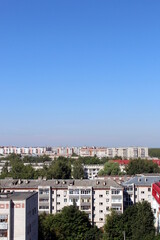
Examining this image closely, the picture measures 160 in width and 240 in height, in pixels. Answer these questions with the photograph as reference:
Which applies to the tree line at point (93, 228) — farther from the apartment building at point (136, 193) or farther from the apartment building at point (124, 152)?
the apartment building at point (124, 152)

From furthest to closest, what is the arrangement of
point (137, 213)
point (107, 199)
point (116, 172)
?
1. point (116, 172)
2. point (107, 199)
3. point (137, 213)

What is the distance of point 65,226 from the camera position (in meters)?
32.3

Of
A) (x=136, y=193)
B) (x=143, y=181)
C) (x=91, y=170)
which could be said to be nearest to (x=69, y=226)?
(x=136, y=193)

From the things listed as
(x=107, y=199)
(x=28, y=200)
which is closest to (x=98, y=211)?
(x=107, y=199)

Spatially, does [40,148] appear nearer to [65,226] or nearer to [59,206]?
[59,206]

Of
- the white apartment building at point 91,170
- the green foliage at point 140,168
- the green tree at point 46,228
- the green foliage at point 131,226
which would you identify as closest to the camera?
the green tree at point 46,228

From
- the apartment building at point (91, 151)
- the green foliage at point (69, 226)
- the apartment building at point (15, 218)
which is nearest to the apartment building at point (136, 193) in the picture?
the green foliage at point (69, 226)

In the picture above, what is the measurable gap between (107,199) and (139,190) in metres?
4.47

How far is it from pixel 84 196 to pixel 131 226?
9.69 meters

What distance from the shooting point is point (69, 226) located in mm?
32375

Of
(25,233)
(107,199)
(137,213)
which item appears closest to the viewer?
(25,233)

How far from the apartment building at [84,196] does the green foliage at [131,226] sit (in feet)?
24.7

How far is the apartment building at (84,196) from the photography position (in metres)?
41.6

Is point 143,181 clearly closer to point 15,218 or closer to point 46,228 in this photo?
point 46,228
